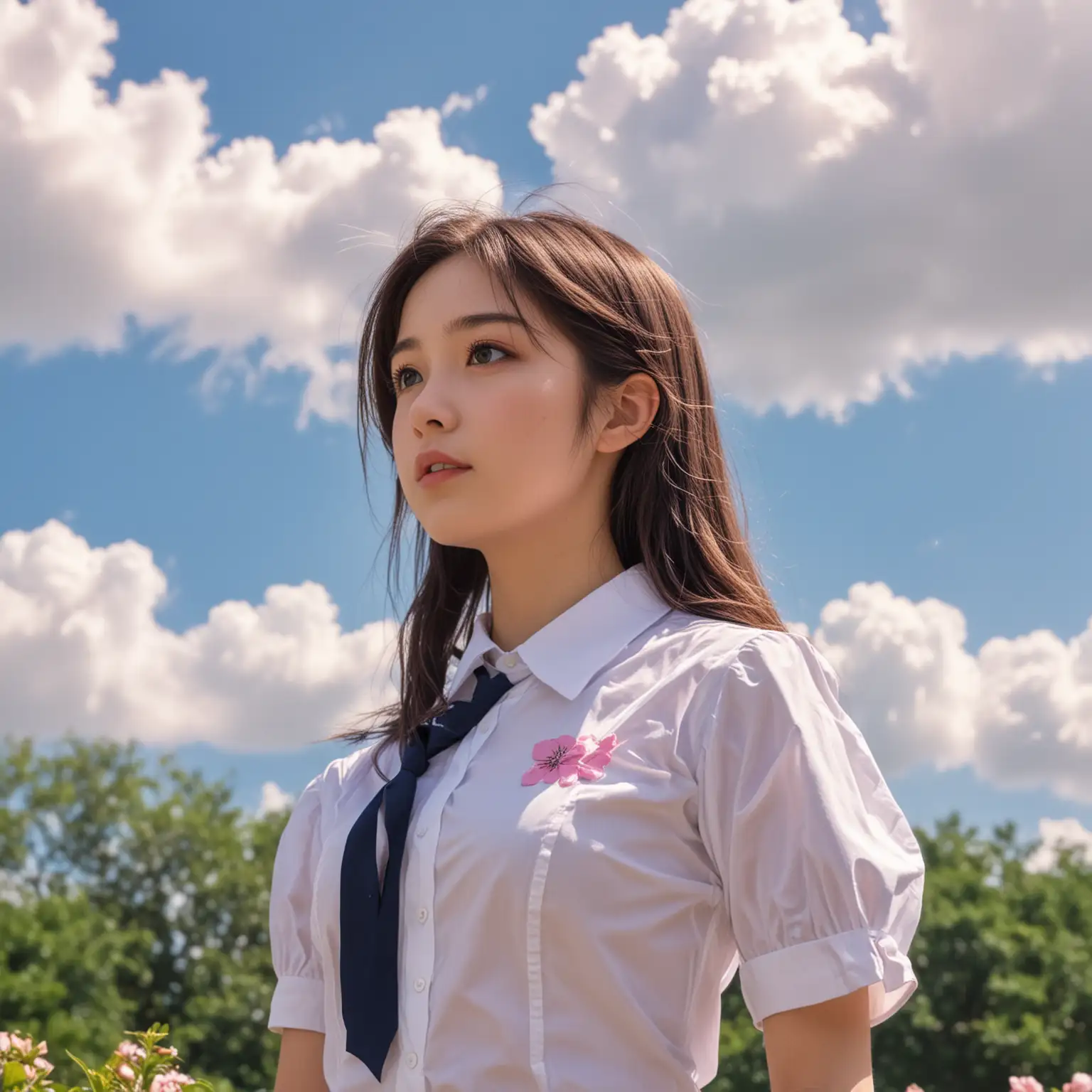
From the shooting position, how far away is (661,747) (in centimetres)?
189

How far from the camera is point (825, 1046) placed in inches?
67.0

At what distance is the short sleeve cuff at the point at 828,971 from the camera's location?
168cm

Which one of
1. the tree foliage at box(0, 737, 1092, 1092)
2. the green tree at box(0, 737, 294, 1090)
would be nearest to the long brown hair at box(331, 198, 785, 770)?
the tree foliage at box(0, 737, 1092, 1092)

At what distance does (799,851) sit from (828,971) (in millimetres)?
150

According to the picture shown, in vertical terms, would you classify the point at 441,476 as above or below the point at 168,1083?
above

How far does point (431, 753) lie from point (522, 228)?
882 mm

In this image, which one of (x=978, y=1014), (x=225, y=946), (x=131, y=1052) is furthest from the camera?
(x=225, y=946)

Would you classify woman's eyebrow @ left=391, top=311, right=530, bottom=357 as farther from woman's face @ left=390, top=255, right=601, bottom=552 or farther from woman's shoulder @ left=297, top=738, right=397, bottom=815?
woman's shoulder @ left=297, top=738, right=397, bottom=815

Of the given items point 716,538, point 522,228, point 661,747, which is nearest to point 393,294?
point 522,228

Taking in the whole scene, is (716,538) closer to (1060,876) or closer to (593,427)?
(593,427)

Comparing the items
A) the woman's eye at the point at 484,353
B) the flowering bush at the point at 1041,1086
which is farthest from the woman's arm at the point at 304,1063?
the flowering bush at the point at 1041,1086

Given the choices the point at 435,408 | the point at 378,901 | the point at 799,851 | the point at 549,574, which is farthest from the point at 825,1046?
the point at 435,408

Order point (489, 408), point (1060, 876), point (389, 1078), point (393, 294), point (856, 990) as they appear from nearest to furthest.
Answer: point (856, 990) → point (389, 1078) → point (489, 408) → point (393, 294) → point (1060, 876)

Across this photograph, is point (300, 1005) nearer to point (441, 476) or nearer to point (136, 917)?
point (441, 476)
